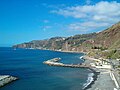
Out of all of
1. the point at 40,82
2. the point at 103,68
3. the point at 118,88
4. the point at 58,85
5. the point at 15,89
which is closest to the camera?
the point at 118,88

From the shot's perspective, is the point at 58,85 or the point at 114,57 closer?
the point at 58,85

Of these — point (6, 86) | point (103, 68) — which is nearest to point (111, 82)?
point (6, 86)

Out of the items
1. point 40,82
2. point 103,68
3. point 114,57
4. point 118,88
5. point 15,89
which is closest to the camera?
point 118,88

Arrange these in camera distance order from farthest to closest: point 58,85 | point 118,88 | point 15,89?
point 58,85
point 15,89
point 118,88

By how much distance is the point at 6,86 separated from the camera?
252 ft

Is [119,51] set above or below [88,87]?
above

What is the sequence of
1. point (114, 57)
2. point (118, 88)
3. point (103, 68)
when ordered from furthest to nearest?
1. point (114, 57)
2. point (103, 68)
3. point (118, 88)

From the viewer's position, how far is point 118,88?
67.9 metres

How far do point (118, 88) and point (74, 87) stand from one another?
1349 centimetres

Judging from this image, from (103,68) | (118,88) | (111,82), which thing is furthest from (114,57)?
Answer: (118,88)

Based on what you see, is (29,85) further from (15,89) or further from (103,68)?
(103,68)

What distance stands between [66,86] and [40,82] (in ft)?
38.0

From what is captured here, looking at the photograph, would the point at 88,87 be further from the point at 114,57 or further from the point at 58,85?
the point at 114,57

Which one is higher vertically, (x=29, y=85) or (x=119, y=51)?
(x=119, y=51)
